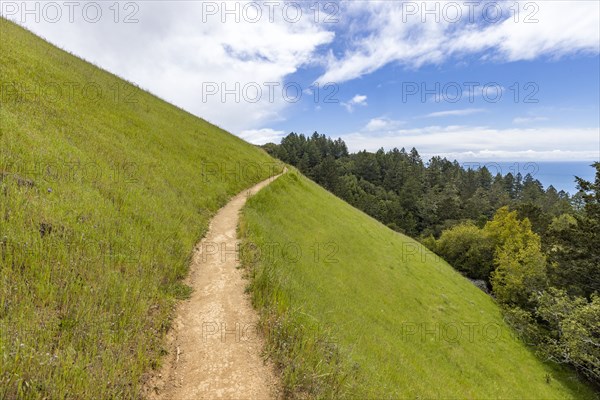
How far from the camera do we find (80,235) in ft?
26.7

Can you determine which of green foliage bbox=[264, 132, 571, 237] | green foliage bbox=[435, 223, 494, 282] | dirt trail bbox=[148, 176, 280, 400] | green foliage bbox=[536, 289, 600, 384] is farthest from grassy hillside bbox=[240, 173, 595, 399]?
green foliage bbox=[264, 132, 571, 237]

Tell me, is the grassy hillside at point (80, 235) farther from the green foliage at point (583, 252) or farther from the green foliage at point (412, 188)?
the green foliage at point (412, 188)

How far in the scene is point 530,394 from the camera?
16781 millimetres

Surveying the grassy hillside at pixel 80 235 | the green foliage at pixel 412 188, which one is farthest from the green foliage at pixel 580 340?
the green foliage at pixel 412 188

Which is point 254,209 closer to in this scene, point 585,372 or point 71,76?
point 71,76

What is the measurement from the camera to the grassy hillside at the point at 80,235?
16.2 feet

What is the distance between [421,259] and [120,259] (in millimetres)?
30035

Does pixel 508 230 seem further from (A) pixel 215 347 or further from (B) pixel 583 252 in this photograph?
(A) pixel 215 347

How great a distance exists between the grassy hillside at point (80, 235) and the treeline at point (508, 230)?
27.4 meters

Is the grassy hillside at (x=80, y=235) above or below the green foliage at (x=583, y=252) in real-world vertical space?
above

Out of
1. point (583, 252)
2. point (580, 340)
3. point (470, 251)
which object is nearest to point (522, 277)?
point (583, 252)

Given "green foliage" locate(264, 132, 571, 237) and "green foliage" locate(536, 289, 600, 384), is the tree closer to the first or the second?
"green foliage" locate(536, 289, 600, 384)

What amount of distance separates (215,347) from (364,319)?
893 cm

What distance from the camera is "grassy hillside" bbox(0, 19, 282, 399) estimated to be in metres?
4.95
